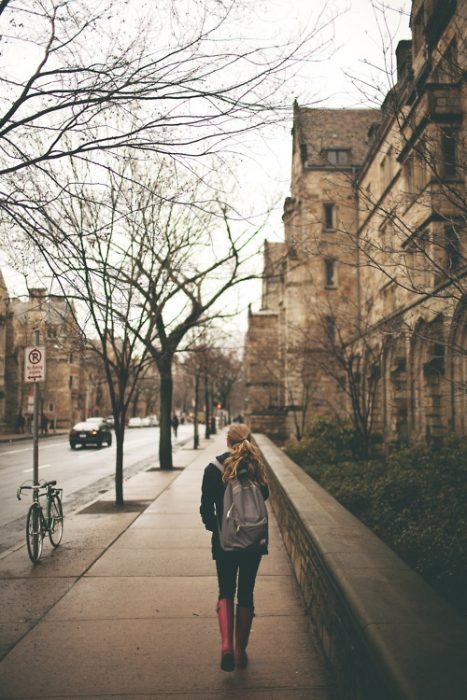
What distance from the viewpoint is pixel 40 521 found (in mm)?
7789

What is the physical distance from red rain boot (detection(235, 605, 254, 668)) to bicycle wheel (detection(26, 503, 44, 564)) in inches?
148

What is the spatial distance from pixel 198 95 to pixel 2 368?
4792 centimetres

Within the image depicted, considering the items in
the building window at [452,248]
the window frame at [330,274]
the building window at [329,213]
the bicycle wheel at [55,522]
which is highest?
the building window at [329,213]

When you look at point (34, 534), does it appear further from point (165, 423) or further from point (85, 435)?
point (85, 435)

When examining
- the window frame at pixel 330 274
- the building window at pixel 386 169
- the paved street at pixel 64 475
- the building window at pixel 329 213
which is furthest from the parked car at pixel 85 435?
the building window at pixel 386 169

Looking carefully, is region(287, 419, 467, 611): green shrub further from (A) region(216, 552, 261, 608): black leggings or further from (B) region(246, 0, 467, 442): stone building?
(A) region(216, 552, 261, 608): black leggings

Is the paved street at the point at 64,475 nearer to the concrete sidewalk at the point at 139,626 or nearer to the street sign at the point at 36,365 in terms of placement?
the concrete sidewalk at the point at 139,626

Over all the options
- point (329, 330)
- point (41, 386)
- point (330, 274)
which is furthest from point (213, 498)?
point (41, 386)

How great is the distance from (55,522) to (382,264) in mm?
5358

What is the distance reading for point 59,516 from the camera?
28.1 feet

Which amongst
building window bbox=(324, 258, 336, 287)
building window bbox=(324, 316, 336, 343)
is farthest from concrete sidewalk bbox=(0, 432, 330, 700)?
building window bbox=(324, 258, 336, 287)

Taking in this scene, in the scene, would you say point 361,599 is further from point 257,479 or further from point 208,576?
point 208,576

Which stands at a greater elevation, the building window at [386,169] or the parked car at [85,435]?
the building window at [386,169]

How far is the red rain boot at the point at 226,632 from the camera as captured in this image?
4.22 meters
